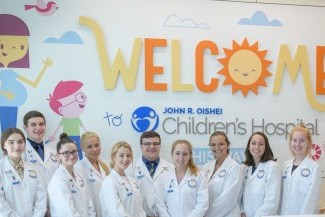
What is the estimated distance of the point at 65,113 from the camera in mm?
4211

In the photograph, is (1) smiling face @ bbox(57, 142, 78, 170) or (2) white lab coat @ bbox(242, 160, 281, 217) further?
(2) white lab coat @ bbox(242, 160, 281, 217)

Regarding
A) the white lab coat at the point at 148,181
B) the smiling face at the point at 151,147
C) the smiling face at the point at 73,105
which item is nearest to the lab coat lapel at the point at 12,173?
the smiling face at the point at 73,105

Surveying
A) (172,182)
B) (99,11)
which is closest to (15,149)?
(172,182)

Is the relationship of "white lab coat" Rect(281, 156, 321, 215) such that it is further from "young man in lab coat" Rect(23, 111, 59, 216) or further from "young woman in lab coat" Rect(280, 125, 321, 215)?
"young man in lab coat" Rect(23, 111, 59, 216)

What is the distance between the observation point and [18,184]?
3307mm

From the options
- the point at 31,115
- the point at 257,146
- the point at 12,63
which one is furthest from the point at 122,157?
the point at 12,63

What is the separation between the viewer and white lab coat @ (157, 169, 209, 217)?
3.61m

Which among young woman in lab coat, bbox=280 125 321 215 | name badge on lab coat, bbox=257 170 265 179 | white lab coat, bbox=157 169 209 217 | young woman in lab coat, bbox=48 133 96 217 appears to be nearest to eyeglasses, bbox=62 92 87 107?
young woman in lab coat, bbox=48 133 96 217

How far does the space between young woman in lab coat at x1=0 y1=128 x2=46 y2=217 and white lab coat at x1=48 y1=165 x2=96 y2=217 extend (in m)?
0.12

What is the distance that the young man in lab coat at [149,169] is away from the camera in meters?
3.83

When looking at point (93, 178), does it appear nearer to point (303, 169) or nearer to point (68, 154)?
point (68, 154)

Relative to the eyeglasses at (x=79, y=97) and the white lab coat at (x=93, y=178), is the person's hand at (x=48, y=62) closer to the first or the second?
the eyeglasses at (x=79, y=97)

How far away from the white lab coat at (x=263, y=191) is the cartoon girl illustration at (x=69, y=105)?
1.72m

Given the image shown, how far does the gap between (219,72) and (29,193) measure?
Result: 2339 mm
